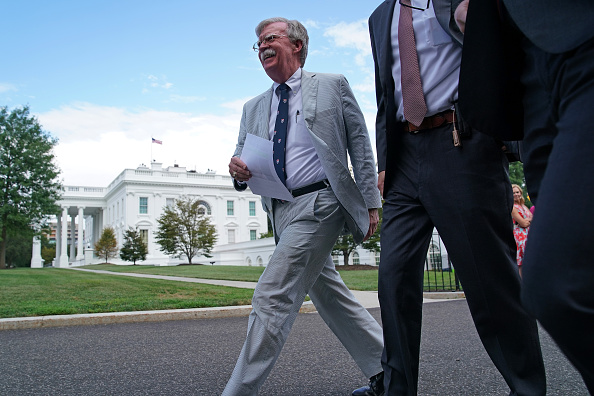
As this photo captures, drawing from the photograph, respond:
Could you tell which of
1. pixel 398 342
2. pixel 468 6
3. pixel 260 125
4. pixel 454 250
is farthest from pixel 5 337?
pixel 468 6

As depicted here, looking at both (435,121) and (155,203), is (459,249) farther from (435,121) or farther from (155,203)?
(155,203)

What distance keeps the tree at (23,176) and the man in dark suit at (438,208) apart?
38.7 meters

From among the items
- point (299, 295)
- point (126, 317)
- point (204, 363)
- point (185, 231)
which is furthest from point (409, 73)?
point (185, 231)

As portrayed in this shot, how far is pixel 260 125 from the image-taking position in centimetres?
314

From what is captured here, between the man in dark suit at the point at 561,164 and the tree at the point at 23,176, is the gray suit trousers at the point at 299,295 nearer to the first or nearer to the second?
the man in dark suit at the point at 561,164

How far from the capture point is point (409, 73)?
2402mm

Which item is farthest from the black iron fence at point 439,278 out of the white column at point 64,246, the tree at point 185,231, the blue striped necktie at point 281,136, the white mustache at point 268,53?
the white column at point 64,246

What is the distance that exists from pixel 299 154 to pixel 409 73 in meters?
0.84

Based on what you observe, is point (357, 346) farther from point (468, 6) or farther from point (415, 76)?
point (468, 6)

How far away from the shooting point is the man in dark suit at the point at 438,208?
2111 millimetres

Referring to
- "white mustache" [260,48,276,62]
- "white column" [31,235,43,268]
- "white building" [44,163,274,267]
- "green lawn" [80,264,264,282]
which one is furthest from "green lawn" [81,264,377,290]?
"white column" [31,235,43,268]

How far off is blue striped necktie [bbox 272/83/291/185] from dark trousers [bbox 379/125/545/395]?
0.74 metres

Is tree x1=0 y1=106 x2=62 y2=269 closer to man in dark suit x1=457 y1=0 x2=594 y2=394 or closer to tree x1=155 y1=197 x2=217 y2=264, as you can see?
tree x1=155 y1=197 x2=217 y2=264

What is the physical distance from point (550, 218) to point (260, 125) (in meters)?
2.19
